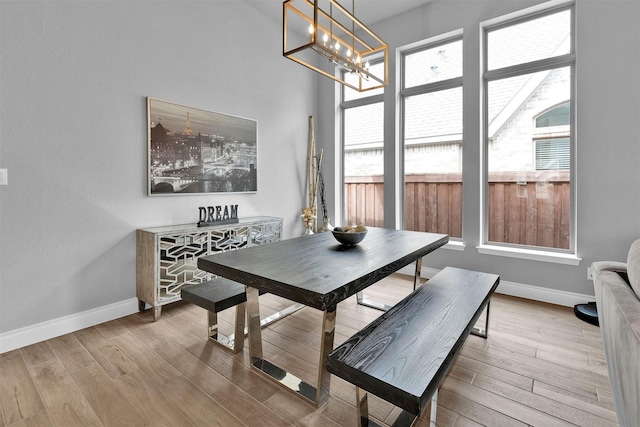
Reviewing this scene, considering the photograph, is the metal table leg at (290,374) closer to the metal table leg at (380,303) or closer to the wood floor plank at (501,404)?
the wood floor plank at (501,404)

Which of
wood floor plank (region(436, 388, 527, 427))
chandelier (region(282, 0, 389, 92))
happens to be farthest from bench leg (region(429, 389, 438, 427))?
chandelier (region(282, 0, 389, 92))

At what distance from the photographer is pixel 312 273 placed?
59.4 inches

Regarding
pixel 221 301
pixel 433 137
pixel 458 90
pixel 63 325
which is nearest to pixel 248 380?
pixel 221 301

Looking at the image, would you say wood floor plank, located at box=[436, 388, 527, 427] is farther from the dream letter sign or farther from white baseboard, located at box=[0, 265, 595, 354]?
the dream letter sign

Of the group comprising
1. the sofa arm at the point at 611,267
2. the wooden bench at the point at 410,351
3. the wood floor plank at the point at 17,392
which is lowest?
the wood floor plank at the point at 17,392

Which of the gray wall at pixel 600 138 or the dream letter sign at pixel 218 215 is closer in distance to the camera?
the gray wall at pixel 600 138

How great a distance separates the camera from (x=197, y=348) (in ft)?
7.00

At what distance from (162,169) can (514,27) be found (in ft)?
12.8

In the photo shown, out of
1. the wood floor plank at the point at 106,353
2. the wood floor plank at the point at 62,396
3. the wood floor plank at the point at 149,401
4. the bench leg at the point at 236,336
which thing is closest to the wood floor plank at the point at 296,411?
the wood floor plank at the point at 149,401

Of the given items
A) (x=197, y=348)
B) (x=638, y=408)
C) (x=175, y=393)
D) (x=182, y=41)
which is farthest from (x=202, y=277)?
(x=638, y=408)

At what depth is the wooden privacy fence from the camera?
3.08 m

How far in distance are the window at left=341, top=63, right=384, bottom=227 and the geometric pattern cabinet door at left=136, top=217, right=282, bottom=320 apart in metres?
2.10

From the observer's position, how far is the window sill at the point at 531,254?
289 centimetres

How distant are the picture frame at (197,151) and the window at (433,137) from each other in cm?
199
